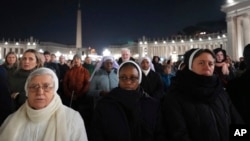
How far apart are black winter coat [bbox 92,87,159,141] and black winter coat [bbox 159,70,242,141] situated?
198mm

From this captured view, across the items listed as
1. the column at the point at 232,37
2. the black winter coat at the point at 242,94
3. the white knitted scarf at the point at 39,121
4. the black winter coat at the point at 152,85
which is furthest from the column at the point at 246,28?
the white knitted scarf at the point at 39,121

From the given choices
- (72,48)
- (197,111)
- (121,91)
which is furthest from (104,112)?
(72,48)

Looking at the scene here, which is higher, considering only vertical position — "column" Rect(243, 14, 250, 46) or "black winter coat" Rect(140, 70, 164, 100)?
"column" Rect(243, 14, 250, 46)

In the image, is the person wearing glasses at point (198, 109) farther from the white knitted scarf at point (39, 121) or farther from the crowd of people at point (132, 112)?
the white knitted scarf at point (39, 121)

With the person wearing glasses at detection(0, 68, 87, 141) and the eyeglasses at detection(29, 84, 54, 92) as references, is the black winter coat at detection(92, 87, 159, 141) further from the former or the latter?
the eyeglasses at detection(29, 84, 54, 92)

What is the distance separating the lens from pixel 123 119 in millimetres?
2902

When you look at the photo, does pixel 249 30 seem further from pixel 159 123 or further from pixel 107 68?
pixel 159 123

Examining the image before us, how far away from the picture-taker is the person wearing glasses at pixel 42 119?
2529 mm

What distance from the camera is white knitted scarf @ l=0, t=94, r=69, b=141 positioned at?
2.51m

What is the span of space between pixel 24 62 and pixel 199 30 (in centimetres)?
8849

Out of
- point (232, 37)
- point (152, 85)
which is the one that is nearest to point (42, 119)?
point (152, 85)

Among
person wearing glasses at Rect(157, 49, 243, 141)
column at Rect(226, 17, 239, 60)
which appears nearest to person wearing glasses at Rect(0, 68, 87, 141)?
person wearing glasses at Rect(157, 49, 243, 141)

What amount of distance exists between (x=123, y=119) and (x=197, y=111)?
31.3 inches

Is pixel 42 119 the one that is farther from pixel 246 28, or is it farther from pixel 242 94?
pixel 246 28
